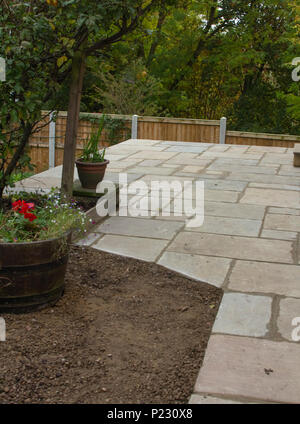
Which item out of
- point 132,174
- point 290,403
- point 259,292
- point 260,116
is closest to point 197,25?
point 260,116

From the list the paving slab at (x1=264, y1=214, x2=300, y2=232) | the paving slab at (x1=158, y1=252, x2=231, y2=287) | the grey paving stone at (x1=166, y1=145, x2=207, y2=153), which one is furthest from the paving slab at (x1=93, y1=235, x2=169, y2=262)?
the grey paving stone at (x1=166, y1=145, x2=207, y2=153)

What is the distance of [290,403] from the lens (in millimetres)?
2232

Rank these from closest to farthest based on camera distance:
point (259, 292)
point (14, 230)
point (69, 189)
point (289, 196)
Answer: point (14, 230) → point (259, 292) → point (69, 189) → point (289, 196)

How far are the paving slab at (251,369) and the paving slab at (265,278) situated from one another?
2.36 ft

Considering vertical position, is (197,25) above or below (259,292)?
above

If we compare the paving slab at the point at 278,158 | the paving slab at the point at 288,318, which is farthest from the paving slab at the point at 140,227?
the paving slab at the point at 278,158

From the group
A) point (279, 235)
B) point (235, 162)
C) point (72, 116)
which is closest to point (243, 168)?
point (235, 162)

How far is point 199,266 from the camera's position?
12.8 ft

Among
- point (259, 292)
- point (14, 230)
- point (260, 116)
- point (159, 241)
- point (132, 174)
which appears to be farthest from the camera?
point (260, 116)

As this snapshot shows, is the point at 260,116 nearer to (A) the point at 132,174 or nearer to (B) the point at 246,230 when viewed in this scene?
(A) the point at 132,174

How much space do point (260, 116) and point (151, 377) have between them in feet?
49.1

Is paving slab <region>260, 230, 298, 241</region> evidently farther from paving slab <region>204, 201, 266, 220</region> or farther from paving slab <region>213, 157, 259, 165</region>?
paving slab <region>213, 157, 259, 165</region>

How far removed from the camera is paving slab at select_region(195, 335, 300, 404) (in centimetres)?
232

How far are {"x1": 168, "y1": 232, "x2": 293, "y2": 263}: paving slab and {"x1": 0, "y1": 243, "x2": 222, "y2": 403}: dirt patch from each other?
2.10 feet
